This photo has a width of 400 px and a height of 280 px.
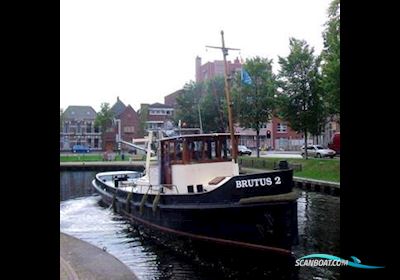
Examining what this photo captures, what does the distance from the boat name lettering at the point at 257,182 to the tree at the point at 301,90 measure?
59.0ft

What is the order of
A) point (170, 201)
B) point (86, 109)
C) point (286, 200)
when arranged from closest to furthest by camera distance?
point (286, 200), point (170, 201), point (86, 109)

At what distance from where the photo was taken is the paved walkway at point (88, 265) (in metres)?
7.04

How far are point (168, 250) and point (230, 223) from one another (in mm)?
2062

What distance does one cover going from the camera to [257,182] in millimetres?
10383

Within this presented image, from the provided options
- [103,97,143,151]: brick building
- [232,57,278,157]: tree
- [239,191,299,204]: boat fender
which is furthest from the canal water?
[103,97,143,151]: brick building

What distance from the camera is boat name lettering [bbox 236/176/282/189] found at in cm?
1030

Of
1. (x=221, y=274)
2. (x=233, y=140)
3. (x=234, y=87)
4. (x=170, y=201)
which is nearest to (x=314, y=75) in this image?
(x=234, y=87)

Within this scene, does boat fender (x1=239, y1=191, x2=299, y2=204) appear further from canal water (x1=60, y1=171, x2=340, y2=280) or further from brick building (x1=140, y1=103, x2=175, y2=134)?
brick building (x1=140, y1=103, x2=175, y2=134)

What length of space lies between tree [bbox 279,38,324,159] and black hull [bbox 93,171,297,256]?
57.9 feet

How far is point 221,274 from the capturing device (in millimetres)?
8938

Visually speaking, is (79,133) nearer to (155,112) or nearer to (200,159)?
(155,112)
